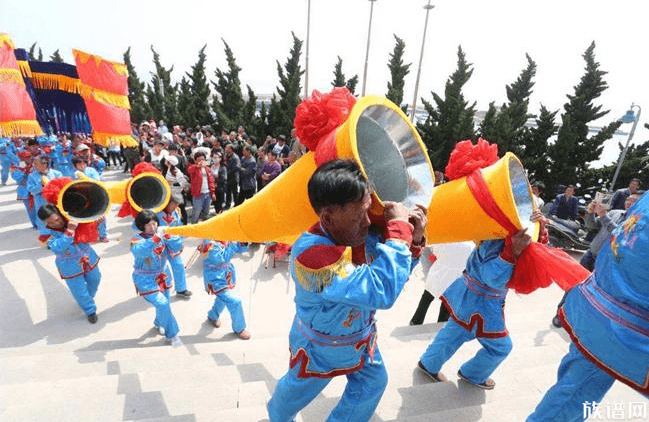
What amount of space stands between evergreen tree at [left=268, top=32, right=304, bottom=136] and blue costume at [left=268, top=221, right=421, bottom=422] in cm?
1411

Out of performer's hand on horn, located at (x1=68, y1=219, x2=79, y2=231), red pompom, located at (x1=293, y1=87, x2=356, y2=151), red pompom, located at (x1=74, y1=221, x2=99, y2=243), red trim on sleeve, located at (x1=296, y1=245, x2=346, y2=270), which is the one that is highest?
red pompom, located at (x1=293, y1=87, x2=356, y2=151)

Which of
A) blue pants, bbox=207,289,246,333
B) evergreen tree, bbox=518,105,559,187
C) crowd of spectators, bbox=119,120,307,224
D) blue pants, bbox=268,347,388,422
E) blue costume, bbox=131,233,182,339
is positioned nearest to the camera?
blue pants, bbox=268,347,388,422

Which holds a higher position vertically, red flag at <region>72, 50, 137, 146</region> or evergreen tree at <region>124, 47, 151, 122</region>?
red flag at <region>72, 50, 137, 146</region>

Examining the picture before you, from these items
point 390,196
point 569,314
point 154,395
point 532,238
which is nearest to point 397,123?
point 390,196

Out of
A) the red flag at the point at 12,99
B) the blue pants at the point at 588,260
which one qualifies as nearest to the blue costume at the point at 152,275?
the red flag at the point at 12,99

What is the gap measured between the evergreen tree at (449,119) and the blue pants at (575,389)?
10637mm

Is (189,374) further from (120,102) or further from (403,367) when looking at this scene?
(120,102)

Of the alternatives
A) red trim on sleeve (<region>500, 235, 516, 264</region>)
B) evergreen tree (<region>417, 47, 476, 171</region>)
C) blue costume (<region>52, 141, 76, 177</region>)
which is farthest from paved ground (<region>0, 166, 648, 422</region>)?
evergreen tree (<region>417, 47, 476, 171</region>)

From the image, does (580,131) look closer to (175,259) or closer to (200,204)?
(200,204)

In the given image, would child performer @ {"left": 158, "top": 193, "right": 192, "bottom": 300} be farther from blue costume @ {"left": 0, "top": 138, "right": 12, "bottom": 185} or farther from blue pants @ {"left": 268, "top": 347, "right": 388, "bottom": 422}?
blue costume @ {"left": 0, "top": 138, "right": 12, "bottom": 185}

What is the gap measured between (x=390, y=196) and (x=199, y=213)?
21.4 ft

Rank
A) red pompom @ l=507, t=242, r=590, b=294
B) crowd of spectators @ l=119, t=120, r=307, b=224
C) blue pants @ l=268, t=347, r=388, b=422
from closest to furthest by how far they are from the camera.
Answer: blue pants @ l=268, t=347, r=388, b=422 < red pompom @ l=507, t=242, r=590, b=294 < crowd of spectators @ l=119, t=120, r=307, b=224

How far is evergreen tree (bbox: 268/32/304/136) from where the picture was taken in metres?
15.7

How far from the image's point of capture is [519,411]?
2.49m
